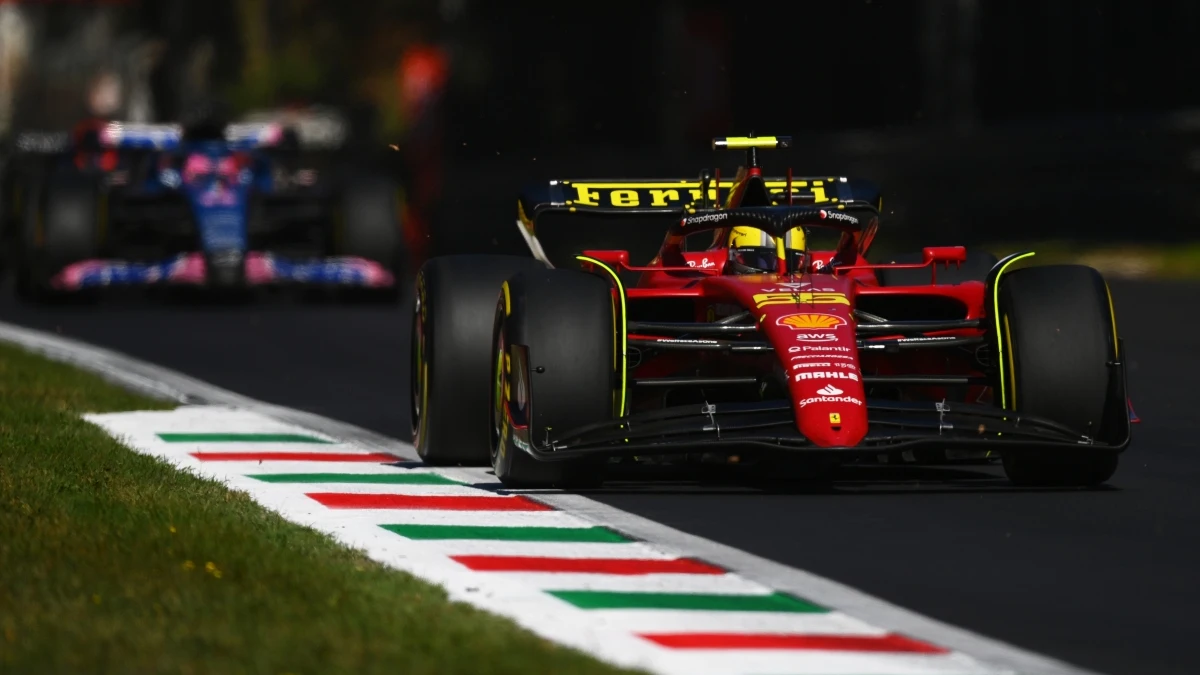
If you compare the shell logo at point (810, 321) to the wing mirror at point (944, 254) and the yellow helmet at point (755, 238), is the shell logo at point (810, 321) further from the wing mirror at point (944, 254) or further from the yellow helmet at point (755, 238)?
the yellow helmet at point (755, 238)

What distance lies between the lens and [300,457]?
1146 centimetres

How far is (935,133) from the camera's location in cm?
2758

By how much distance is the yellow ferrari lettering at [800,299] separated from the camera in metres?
9.90

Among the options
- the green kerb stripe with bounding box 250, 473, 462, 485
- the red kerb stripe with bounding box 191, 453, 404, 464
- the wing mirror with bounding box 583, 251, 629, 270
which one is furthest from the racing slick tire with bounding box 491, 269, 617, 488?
the red kerb stripe with bounding box 191, 453, 404, 464

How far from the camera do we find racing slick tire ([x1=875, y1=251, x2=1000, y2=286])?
11.8 m

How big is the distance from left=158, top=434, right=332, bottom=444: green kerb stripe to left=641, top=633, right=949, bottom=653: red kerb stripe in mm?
5662

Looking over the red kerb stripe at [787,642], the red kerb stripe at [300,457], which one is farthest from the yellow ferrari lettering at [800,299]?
the red kerb stripe at [787,642]

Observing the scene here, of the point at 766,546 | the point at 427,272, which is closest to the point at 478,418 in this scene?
the point at 427,272

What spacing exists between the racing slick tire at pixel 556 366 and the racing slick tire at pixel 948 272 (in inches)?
88.1

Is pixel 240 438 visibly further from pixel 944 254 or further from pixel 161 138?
pixel 161 138

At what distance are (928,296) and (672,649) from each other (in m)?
4.35

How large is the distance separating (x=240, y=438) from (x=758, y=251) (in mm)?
2733

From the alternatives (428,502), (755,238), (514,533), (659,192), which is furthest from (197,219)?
(514,533)

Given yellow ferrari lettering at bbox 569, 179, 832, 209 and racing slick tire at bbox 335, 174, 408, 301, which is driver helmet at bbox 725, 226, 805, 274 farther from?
racing slick tire at bbox 335, 174, 408, 301
